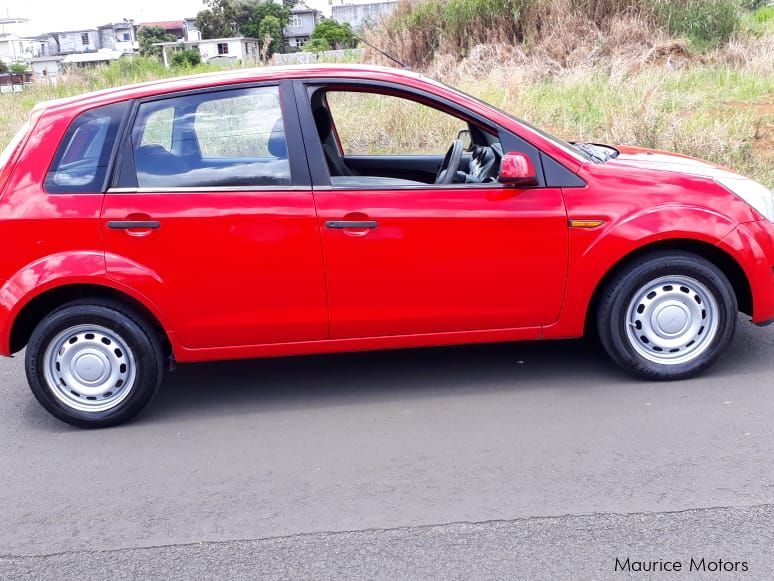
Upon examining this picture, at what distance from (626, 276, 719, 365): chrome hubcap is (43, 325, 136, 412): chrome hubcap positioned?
2799mm

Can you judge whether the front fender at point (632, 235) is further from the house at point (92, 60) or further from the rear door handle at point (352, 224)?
the house at point (92, 60)

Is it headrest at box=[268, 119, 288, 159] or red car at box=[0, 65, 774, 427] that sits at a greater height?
headrest at box=[268, 119, 288, 159]

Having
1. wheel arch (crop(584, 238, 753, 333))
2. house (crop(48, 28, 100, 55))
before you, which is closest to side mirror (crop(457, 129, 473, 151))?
wheel arch (crop(584, 238, 753, 333))

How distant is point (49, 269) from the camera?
4.56 meters

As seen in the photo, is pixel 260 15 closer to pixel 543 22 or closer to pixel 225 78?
pixel 543 22

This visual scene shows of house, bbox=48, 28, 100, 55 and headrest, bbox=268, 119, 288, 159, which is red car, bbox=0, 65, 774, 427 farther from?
house, bbox=48, 28, 100, 55

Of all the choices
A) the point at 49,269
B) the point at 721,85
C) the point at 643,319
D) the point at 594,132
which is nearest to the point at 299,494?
the point at 49,269

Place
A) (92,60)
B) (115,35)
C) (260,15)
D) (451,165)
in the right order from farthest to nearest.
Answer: (115,35), (260,15), (92,60), (451,165)

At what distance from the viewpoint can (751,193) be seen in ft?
16.1

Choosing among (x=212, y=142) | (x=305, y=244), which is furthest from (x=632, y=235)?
(x=212, y=142)

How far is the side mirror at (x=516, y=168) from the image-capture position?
4.57m

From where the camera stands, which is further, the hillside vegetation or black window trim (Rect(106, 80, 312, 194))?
the hillside vegetation

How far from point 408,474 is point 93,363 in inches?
73.9

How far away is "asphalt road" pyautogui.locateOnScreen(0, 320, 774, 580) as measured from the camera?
134 inches
